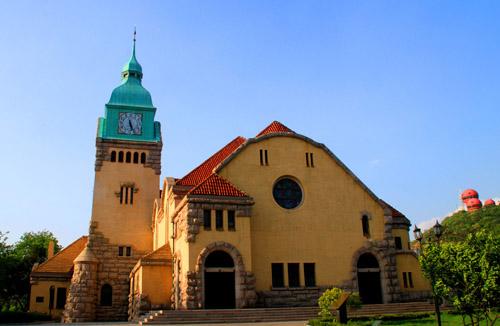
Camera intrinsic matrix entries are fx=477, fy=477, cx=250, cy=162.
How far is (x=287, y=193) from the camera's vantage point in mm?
31516

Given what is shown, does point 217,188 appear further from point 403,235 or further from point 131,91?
point 131,91

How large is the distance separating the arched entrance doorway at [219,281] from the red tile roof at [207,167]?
→ 22.4 ft

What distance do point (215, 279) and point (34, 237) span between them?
4016cm

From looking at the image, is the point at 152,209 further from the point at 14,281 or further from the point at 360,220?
the point at 14,281

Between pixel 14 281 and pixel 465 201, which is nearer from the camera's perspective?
pixel 14 281

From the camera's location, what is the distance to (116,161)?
137 feet

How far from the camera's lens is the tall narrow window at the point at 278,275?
2931cm

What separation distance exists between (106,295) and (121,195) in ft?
27.8

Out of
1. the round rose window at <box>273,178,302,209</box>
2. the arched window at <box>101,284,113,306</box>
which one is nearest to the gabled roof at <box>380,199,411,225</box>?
the round rose window at <box>273,178,302,209</box>

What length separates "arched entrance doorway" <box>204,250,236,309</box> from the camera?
26.9 m

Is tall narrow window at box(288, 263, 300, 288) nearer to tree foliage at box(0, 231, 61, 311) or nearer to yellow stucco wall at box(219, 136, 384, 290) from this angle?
yellow stucco wall at box(219, 136, 384, 290)

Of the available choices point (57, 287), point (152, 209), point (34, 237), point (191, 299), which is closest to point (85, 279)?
point (57, 287)

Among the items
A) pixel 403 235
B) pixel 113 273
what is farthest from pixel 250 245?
pixel 113 273

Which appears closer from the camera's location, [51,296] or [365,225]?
[365,225]
